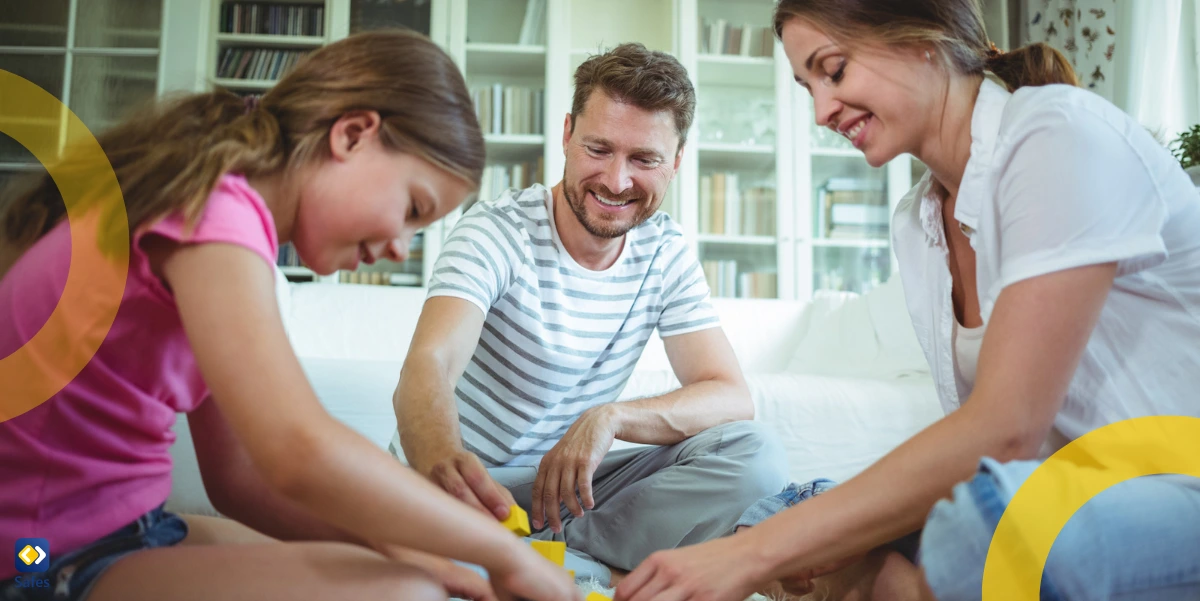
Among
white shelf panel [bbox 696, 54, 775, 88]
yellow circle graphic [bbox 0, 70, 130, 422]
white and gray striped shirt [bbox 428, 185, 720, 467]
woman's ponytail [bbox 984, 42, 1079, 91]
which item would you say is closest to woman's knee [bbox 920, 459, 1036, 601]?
woman's ponytail [bbox 984, 42, 1079, 91]

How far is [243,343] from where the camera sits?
57cm

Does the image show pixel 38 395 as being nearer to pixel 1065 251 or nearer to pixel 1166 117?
pixel 1065 251

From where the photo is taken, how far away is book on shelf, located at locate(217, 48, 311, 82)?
3479mm

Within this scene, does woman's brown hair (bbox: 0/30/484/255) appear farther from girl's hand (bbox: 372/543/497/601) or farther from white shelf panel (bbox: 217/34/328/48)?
white shelf panel (bbox: 217/34/328/48)

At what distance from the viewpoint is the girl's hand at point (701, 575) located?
2.44ft

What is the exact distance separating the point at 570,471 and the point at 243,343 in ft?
1.75

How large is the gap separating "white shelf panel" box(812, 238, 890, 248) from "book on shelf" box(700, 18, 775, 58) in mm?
791

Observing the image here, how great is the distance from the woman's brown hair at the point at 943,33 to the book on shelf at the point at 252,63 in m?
3.00

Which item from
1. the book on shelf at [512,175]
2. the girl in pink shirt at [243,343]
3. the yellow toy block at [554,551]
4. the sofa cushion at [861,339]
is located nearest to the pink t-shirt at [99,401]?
the girl in pink shirt at [243,343]

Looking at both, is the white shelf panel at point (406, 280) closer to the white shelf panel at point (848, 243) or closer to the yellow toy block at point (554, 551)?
the white shelf panel at point (848, 243)

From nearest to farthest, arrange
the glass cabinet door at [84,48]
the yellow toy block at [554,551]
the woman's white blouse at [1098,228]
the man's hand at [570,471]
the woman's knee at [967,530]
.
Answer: the woman's knee at [967,530] < the woman's white blouse at [1098,228] < the yellow toy block at [554,551] < the man's hand at [570,471] < the glass cabinet door at [84,48]

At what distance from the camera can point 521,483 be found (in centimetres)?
129

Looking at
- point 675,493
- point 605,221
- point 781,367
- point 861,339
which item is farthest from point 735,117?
point 675,493

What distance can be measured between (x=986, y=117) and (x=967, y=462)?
0.36 meters
